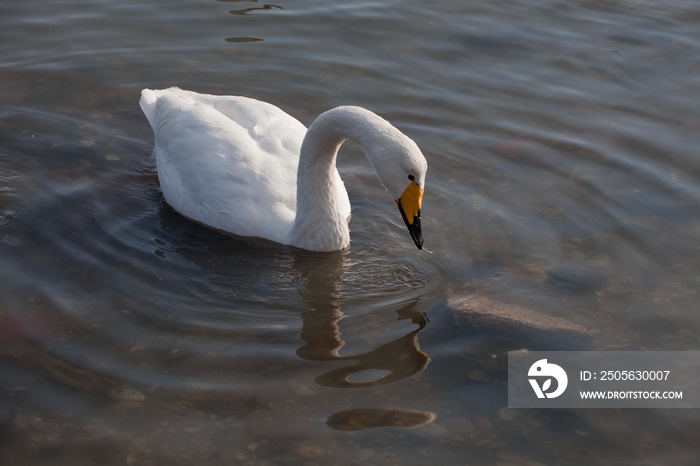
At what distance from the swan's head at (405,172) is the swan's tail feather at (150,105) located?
3355 millimetres

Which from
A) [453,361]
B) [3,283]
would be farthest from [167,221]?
[453,361]

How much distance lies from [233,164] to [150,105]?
202 centimetres

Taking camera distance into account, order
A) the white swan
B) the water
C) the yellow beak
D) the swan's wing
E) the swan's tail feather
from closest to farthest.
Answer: the water → the yellow beak → the white swan → the swan's wing → the swan's tail feather

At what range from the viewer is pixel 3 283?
6.50 meters

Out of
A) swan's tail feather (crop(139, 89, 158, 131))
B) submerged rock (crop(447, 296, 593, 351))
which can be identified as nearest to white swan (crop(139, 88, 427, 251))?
swan's tail feather (crop(139, 89, 158, 131))

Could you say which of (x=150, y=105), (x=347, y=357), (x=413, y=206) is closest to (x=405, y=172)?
(x=413, y=206)

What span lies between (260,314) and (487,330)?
171 cm

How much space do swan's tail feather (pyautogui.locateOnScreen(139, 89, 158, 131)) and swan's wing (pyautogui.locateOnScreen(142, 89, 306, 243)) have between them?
551 millimetres

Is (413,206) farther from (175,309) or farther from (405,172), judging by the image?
(175,309)

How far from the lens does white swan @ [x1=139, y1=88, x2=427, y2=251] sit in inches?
253

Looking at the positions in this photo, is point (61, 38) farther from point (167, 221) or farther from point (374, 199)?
point (374, 199)

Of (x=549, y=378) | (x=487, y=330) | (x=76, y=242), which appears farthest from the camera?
(x=76, y=242)

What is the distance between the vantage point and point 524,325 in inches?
243

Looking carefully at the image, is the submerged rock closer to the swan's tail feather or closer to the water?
the water
